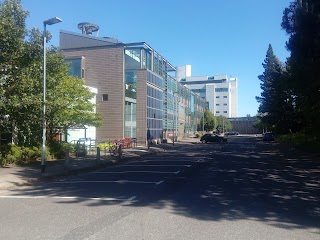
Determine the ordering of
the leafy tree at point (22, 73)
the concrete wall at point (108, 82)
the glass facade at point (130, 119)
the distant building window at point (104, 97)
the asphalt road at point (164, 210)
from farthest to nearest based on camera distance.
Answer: the glass facade at point (130, 119) < the distant building window at point (104, 97) < the concrete wall at point (108, 82) < the leafy tree at point (22, 73) < the asphalt road at point (164, 210)

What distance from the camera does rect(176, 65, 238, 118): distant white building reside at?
181m

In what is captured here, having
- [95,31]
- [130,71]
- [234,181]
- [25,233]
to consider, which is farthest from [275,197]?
[95,31]

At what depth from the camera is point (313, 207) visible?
9.55m

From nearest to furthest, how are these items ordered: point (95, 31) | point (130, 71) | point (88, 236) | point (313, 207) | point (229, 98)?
point (88, 236), point (313, 207), point (130, 71), point (95, 31), point (229, 98)

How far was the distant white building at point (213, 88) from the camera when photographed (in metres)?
181

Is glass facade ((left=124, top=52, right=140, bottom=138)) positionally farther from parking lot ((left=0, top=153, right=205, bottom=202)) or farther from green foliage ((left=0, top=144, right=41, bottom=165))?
parking lot ((left=0, top=153, right=205, bottom=202))

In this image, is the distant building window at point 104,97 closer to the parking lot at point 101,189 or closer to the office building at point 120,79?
the office building at point 120,79

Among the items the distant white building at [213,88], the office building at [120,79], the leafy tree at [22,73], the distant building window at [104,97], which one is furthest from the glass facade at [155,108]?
the distant white building at [213,88]

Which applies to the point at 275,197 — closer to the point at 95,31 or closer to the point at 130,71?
the point at 130,71

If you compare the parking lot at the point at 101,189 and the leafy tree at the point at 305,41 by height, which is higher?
the leafy tree at the point at 305,41

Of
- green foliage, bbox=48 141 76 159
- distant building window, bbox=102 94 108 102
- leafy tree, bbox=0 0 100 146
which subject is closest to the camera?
leafy tree, bbox=0 0 100 146

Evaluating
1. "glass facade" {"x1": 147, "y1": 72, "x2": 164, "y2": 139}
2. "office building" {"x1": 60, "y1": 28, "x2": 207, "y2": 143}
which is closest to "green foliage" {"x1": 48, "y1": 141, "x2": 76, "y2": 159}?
"office building" {"x1": 60, "y1": 28, "x2": 207, "y2": 143}

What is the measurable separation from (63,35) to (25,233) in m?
45.2

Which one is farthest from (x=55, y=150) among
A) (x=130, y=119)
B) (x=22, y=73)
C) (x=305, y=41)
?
(x=130, y=119)
